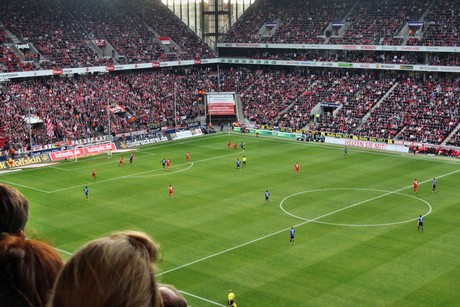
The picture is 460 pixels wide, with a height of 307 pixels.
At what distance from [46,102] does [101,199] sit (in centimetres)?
3367

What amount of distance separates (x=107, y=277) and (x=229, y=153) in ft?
222

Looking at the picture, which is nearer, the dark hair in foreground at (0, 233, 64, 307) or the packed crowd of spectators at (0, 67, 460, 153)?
the dark hair in foreground at (0, 233, 64, 307)

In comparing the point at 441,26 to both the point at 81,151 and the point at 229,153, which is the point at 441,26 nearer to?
the point at 229,153

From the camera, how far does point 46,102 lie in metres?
79.1

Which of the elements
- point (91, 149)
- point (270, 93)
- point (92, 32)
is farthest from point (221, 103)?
point (91, 149)

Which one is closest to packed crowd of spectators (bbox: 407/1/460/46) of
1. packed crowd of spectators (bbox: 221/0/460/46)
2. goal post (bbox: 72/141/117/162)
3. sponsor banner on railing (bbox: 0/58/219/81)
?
packed crowd of spectators (bbox: 221/0/460/46)

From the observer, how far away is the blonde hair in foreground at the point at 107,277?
2.95 metres

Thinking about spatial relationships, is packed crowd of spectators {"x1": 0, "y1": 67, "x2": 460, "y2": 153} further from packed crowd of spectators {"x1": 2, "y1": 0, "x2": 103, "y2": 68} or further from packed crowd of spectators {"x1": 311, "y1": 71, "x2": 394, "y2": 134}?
packed crowd of spectators {"x1": 2, "y1": 0, "x2": 103, "y2": 68}

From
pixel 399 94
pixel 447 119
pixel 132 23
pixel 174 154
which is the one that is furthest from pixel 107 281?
pixel 132 23

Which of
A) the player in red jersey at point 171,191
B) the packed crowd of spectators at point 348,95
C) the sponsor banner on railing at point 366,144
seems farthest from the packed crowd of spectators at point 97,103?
the player in red jersey at point 171,191

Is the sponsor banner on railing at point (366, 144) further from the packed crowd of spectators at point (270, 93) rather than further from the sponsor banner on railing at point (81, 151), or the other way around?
the sponsor banner on railing at point (81, 151)

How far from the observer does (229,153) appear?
70562 millimetres

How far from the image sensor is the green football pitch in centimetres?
3100

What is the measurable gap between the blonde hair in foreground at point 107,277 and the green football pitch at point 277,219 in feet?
86.7
